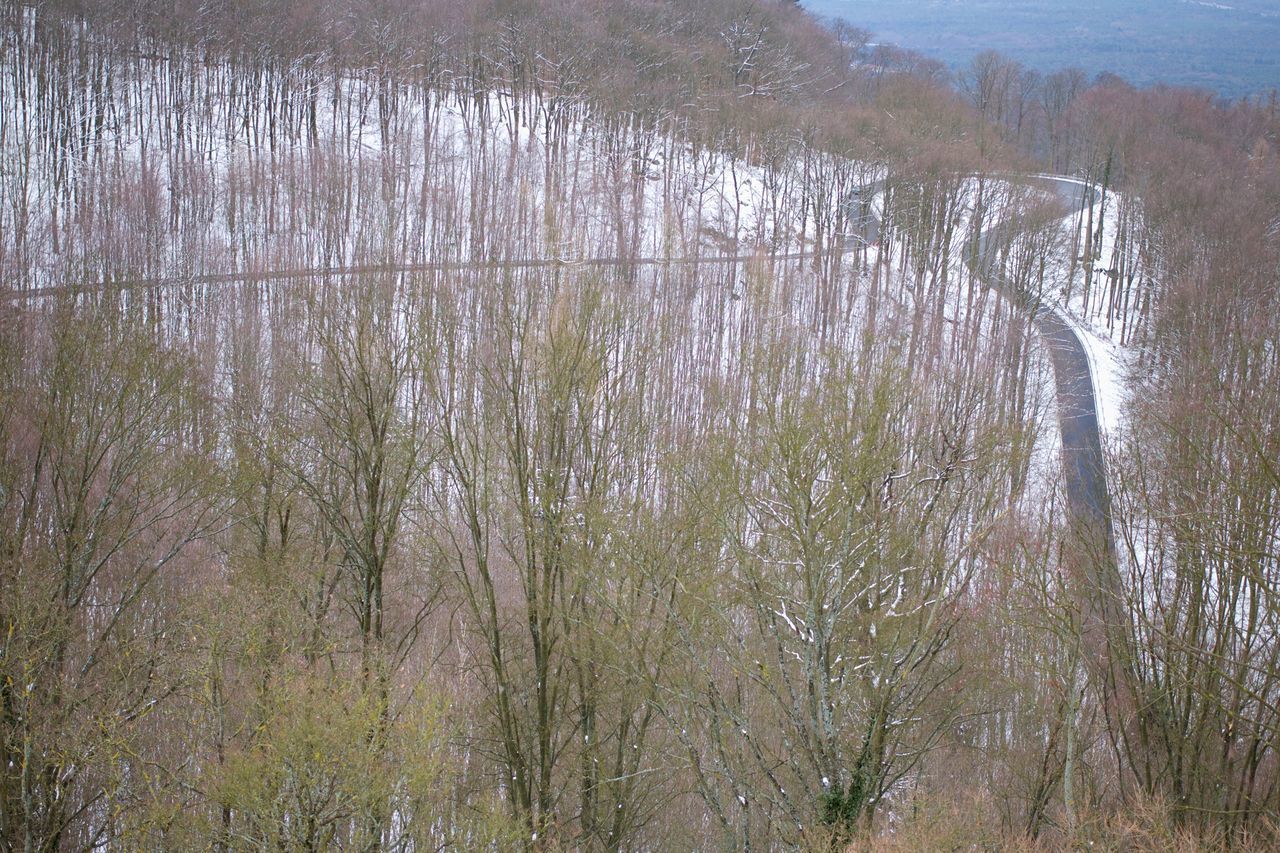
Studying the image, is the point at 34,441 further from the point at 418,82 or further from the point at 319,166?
the point at 418,82

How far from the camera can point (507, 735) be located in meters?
14.4

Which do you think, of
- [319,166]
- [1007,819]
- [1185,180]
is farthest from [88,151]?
[1185,180]

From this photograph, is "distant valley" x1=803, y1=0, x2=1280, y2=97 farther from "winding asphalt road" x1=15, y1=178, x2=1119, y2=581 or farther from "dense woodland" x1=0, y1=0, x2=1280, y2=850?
"dense woodland" x1=0, y1=0, x2=1280, y2=850

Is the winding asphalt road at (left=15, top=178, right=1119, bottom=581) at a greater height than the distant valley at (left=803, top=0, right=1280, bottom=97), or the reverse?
the distant valley at (left=803, top=0, right=1280, bottom=97)

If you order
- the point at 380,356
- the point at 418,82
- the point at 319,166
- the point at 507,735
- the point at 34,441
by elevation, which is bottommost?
the point at 507,735

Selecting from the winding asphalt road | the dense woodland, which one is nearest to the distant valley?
the winding asphalt road

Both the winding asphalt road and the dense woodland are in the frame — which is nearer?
the dense woodland

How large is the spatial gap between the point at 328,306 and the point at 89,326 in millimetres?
4726

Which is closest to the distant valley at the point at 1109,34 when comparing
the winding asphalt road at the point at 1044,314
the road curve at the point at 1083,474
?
the road curve at the point at 1083,474

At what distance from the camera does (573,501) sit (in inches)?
599

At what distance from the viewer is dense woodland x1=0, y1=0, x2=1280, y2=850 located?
12125 millimetres

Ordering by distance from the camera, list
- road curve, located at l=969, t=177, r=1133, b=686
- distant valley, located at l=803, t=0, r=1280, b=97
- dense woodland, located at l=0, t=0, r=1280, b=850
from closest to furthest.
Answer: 1. dense woodland, located at l=0, t=0, r=1280, b=850
2. road curve, located at l=969, t=177, r=1133, b=686
3. distant valley, located at l=803, t=0, r=1280, b=97

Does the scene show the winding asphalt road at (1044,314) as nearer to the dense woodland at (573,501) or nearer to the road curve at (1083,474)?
the road curve at (1083,474)

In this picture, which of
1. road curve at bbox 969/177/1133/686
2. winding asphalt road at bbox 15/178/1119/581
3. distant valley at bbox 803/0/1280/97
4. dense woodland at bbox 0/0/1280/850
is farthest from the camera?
distant valley at bbox 803/0/1280/97
